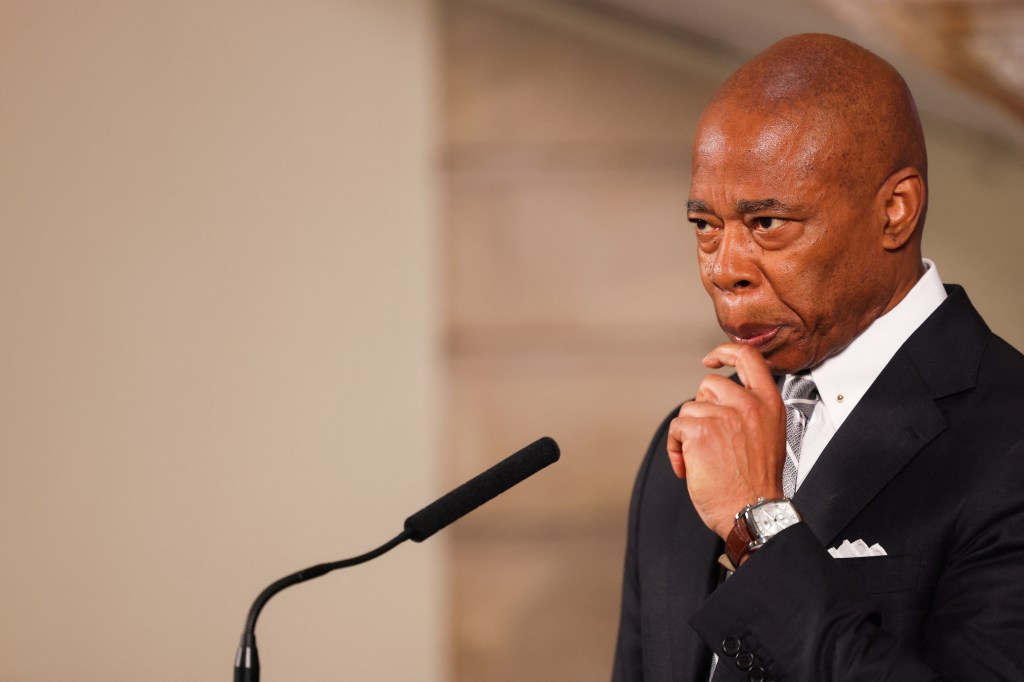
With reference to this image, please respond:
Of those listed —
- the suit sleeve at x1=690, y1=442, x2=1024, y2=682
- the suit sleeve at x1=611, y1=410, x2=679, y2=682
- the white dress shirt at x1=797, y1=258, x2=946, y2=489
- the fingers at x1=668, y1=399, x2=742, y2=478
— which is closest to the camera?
the suit sleeve at x1=690, y1=442, x2=1024, y2=682

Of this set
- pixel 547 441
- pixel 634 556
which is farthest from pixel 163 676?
pixel 547 441

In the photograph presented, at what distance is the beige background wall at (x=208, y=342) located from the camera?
312 cm

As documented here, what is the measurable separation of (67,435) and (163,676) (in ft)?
2.43

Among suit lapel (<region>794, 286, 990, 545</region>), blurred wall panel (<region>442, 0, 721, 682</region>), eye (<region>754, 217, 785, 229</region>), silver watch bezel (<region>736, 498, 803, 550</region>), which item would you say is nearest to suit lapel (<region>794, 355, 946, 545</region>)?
suit lapel (<region>794, 286, 990, 545</region>)

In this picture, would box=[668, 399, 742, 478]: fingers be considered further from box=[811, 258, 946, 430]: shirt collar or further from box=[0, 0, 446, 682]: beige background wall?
box=[0, 0, 446, 682]: beige background wall

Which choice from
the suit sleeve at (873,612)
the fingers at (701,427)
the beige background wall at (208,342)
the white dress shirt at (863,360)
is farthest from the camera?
the beige background wall at (208,342)

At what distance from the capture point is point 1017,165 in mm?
3221

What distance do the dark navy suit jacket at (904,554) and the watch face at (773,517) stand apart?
0.02 metres

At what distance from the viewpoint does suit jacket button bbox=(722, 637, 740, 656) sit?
106cm

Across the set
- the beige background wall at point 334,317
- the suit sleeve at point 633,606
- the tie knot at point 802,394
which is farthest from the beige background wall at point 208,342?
the tie knot at point 802,394

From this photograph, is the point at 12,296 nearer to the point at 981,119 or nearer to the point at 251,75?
the point at 251,75

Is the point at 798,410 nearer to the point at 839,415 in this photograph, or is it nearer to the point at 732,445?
the point at 839,415

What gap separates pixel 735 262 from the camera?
1.15 m

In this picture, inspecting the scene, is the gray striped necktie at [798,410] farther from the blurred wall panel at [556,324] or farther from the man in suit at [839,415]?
the blurred wall panel at [556,324]
